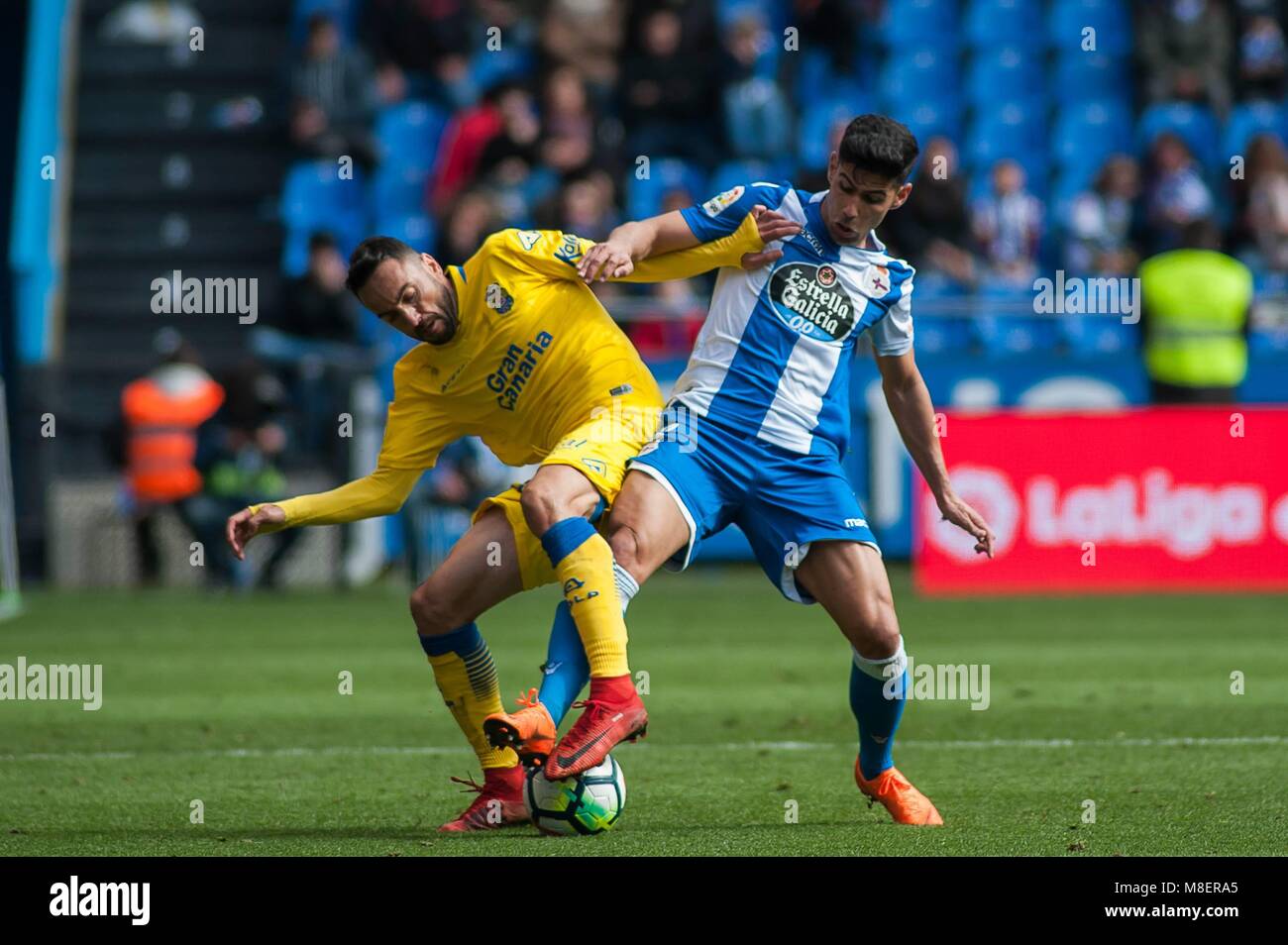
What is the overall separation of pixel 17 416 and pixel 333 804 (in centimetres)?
1067

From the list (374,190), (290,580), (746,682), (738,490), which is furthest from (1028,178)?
(738,490)

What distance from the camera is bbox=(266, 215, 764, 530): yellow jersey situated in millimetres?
6418

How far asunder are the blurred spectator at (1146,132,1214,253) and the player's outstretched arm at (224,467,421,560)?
1158 cm

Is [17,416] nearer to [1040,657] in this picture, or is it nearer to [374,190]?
[374,190]

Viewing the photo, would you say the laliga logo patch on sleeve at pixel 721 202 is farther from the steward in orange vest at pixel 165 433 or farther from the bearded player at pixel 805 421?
the steward in orange vest at pixel 165 433

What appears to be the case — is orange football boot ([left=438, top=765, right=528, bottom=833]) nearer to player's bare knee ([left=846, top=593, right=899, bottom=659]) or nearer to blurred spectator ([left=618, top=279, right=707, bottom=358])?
player's bare knee ([left=846, top=593, right=899, bottom=659])

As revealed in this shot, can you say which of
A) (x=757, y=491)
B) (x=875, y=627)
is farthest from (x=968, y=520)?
(x=757, y=491)

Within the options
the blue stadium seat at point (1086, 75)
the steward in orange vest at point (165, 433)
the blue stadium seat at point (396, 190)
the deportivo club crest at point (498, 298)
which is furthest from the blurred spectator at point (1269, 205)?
the deportivo club crest at point (498, 298)

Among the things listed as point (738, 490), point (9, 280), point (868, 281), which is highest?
point (9, 280)

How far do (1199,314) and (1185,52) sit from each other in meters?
5.03

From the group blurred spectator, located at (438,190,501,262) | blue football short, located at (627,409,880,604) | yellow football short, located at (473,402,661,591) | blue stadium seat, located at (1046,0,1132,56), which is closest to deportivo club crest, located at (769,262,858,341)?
blue football short, located at (627,409,880,604)

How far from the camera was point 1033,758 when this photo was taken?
752 centimetres

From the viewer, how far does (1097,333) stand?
16.9m
